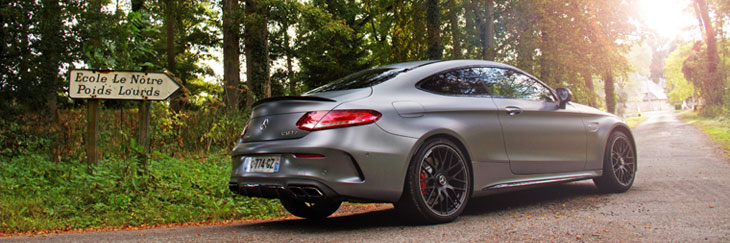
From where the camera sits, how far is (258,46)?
15.9 m

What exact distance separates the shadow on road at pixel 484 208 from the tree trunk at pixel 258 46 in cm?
908

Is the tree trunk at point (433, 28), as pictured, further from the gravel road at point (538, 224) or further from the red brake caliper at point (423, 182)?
the red brake caliper at point (423, 182)

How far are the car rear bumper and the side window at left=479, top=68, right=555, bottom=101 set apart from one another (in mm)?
1542

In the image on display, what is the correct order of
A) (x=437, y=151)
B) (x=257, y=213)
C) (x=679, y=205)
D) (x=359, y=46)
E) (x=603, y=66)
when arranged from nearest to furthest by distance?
(x=437, y=151) → (x=679, y=205) → (x=257, y=213) → (x=603, y=66) → (x=359, y=46)

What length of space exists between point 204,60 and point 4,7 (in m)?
19.6

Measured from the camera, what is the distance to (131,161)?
23.3 ft

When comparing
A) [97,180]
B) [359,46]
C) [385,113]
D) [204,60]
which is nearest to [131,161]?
[97,180]

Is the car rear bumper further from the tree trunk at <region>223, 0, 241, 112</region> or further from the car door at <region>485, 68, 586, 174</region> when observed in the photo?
the tree trunk at <region>223, 0, 241, 112</region>

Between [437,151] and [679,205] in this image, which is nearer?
[437,151]

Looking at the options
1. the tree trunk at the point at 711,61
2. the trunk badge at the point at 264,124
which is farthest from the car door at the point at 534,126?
the tree trunk at the point at 711,61

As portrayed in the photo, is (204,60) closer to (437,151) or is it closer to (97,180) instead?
(97,180)

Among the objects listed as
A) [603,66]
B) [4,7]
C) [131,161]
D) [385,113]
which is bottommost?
[131,161]

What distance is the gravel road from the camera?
13.0 feet

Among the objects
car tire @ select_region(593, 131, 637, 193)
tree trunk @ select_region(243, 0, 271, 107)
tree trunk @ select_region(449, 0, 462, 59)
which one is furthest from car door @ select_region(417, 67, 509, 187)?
tree trunk @ select_region(449, 0, 462, 59)
